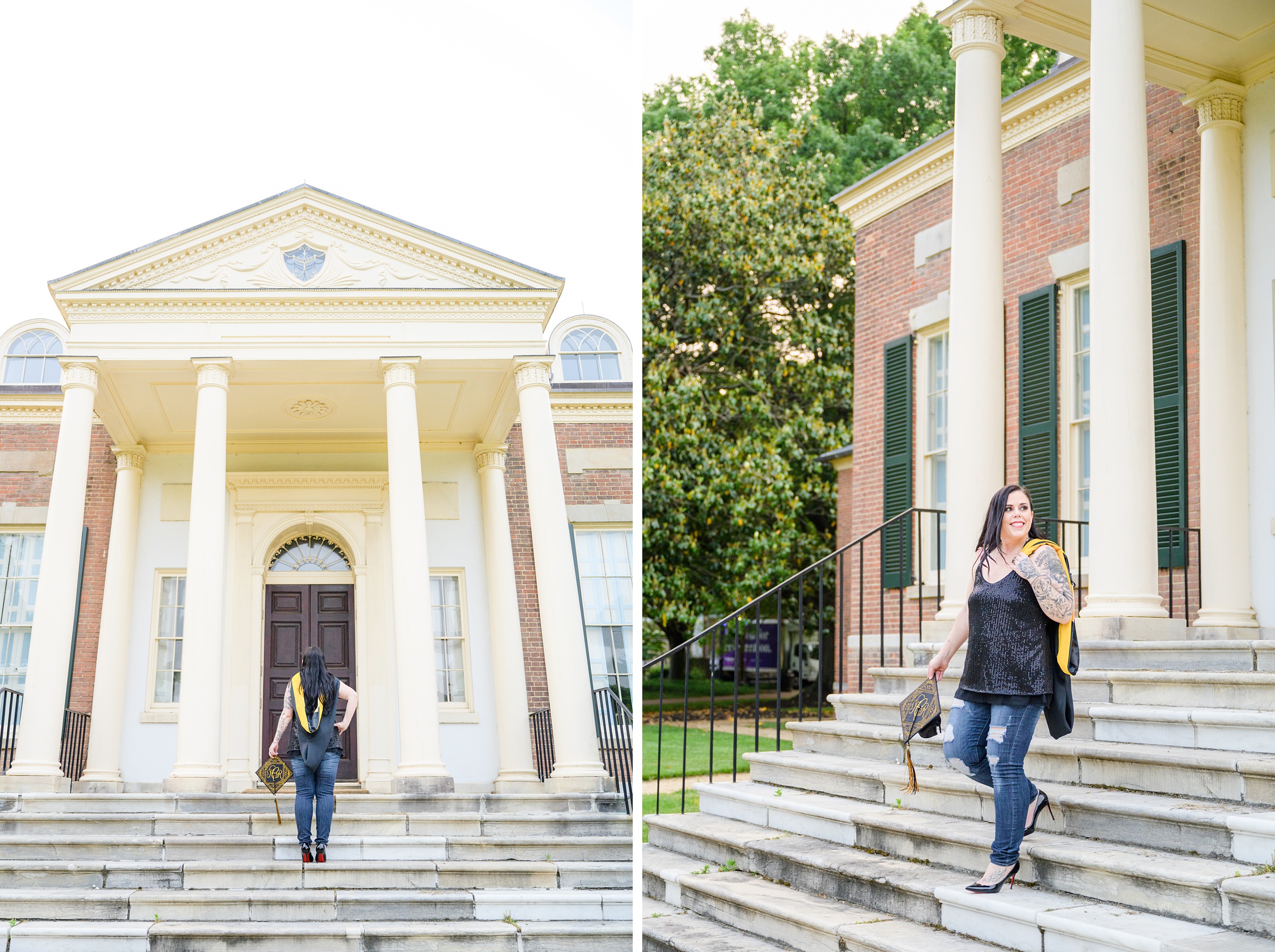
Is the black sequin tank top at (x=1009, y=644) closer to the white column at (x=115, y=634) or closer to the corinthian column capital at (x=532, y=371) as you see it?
the corinthian column capital at (x=532, y=371)

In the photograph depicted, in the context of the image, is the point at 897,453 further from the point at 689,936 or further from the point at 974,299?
the point at 689,936

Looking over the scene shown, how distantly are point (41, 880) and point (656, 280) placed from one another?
1134 cm

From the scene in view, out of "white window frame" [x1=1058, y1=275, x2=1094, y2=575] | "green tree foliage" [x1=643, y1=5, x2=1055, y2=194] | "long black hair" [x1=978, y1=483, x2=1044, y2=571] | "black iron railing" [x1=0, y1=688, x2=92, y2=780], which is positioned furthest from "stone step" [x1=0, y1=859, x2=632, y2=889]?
"green tree foliage" [x1=643, y1=5, x2=1055, y2=194]

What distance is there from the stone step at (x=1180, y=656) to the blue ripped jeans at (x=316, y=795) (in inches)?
166

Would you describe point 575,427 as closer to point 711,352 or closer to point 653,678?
point 711,352

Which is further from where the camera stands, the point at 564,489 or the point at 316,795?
the point at 564,489

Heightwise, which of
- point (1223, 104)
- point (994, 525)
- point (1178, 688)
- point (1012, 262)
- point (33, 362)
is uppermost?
point (1223, 104)

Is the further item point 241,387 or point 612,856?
point 241,387

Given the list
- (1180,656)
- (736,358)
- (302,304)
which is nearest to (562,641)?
(302,304)

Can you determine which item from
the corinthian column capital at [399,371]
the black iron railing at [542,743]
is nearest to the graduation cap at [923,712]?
the corinthian column capital at [399,371]

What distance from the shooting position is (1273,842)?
140 inches

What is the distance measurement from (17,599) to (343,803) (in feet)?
17.2

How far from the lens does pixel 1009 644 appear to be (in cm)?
405

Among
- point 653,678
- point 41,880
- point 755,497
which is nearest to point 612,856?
point 41,880
